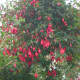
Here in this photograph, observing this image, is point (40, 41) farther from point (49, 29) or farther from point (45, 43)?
point (49, 29)

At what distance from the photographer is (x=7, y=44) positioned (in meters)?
3.76

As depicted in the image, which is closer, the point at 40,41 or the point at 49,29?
the point at 49,29

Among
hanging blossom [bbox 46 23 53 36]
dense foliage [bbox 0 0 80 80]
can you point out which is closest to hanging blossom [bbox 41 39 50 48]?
dense foliage [bbox 0 0 80 80]

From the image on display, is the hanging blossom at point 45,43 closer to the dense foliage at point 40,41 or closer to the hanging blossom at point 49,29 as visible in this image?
the dense foliage at point 40,41

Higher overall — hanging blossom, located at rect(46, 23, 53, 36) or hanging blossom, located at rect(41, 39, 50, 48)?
hanging blossom, located at rect(46, 23, 53, 36)

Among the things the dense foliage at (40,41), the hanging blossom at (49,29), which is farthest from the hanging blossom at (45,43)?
the hanging blossom at (49,29)

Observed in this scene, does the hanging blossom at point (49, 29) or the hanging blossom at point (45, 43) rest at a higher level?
the hanging blossom at point (49, 29)

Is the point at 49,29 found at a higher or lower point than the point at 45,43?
higher

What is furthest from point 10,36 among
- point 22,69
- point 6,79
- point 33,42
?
point 6,79

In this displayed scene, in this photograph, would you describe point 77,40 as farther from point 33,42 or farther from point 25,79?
point 25,79

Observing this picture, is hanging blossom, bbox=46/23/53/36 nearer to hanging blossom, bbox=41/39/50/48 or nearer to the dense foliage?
the dense foliage

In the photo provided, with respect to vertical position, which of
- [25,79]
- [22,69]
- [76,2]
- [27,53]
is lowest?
[25,79]

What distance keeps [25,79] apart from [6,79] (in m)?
0.39

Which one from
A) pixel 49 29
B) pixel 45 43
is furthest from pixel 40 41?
pixel 49 29
